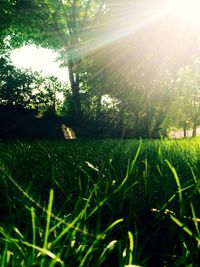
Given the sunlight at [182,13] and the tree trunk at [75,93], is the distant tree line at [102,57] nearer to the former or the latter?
the tree trunk at [75,93]

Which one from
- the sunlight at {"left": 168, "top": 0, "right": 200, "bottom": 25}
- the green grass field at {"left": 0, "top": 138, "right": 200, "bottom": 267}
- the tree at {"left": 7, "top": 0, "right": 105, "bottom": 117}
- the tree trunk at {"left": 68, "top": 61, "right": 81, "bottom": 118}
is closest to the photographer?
the green grass field at {"left": 0, "top": 138, "right": 200, "bottom": 267}

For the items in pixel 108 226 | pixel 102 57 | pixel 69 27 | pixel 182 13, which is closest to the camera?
pixel 108 226

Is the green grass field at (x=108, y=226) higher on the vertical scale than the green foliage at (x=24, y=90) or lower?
lower

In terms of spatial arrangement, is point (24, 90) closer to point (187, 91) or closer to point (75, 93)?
point (75, 93)

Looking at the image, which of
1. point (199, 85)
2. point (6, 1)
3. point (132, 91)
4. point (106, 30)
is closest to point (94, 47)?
point (106, 30)

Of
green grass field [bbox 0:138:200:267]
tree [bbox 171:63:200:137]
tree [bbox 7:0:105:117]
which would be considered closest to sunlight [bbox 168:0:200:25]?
tree [bbox 171:63:200:137]

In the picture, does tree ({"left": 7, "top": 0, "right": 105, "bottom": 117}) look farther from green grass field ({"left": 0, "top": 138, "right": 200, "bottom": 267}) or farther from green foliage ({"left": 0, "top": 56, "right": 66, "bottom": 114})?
green grass field ({"left": 0, "top": 138, "right": 200, "bottom": 267})

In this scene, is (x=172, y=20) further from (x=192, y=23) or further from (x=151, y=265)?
(x=151, y=265)

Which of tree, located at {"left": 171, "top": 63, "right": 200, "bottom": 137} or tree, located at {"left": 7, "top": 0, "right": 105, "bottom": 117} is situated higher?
tree, located at {"left": 7, "top": 0, "right": 105, "bottom": 117}

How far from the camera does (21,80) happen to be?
2497 cm

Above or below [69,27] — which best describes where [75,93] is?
below

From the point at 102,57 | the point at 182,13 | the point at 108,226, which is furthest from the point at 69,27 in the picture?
the point at 108,226

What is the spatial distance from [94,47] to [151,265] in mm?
25670

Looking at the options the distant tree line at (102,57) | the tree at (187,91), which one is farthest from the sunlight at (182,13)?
the tree at (187,91)
